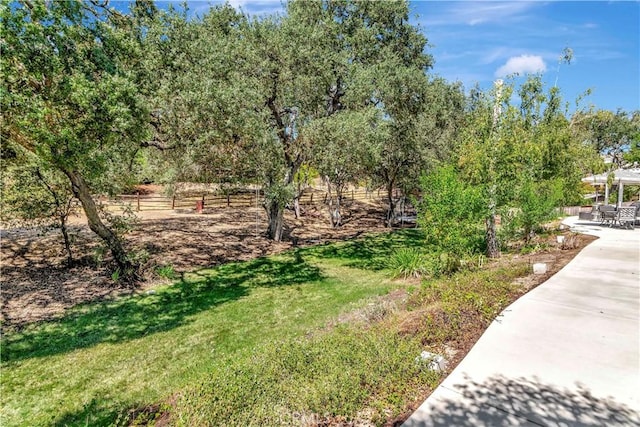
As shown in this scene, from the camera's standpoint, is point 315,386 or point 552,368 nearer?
point 315,386

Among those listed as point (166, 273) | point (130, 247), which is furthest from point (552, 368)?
point (130, 247)

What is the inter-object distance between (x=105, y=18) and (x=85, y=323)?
7270mm

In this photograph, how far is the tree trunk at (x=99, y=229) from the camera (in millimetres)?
8070

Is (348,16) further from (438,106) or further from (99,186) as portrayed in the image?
(99,186)

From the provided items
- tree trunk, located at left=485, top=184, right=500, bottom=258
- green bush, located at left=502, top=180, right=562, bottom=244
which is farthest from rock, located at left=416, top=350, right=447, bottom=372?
green bush, located at left=502, top=180, right=562, bottom=244

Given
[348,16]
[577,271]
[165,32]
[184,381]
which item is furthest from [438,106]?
[184,381]

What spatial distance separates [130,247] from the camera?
11.0 m

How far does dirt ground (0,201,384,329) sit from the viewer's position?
7.43 m

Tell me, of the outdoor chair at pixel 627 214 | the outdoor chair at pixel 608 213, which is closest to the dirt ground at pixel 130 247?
the outdoor chair at pixel 608 213

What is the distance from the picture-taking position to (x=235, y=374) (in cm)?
378

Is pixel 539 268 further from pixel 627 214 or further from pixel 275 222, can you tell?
pixel 275 222

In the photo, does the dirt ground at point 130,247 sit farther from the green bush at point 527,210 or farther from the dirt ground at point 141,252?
the green bush at point 527,210

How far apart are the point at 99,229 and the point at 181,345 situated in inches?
179

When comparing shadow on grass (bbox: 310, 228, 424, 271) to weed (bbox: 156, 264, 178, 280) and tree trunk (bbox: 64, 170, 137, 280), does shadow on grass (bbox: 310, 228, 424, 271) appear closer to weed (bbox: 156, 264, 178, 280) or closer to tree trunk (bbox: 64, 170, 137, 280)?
weed (bbox: 156, 264, 178, 280)
